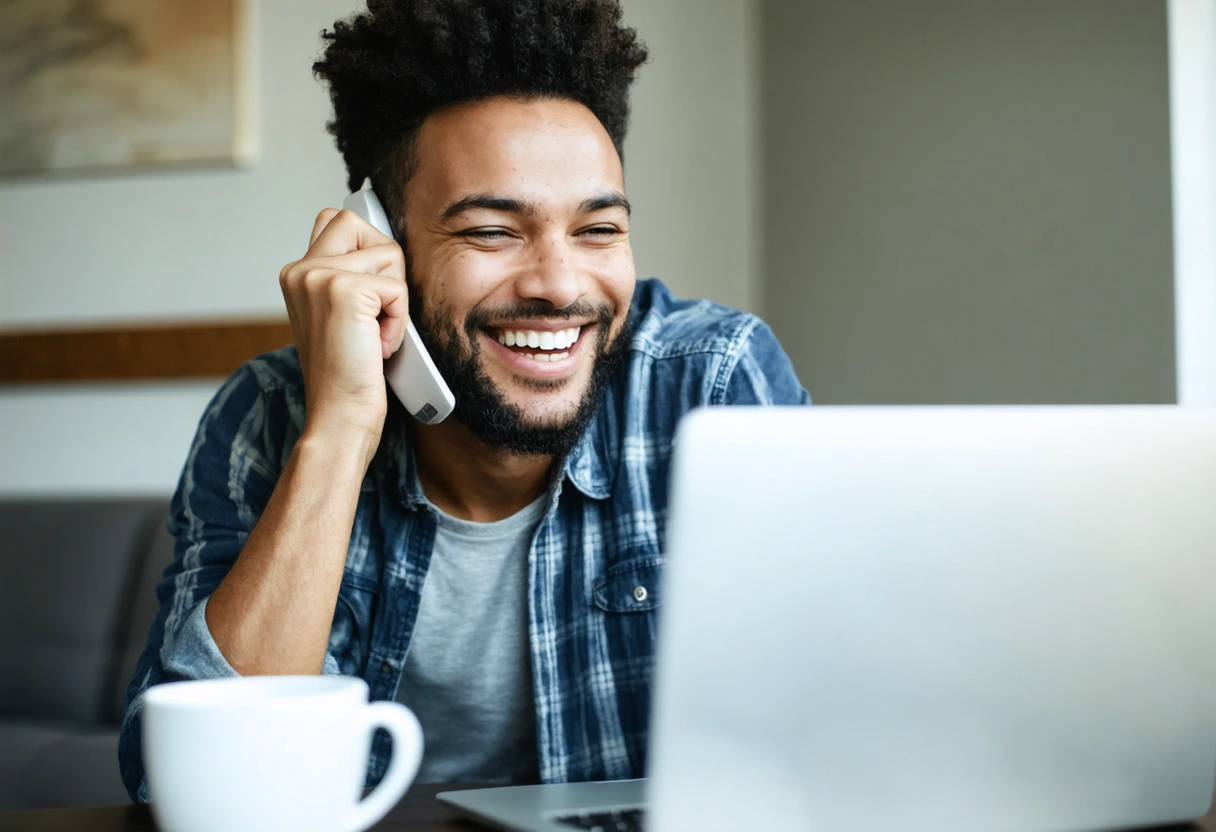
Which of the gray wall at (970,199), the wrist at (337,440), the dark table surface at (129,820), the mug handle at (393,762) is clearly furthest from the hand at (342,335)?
the gray wall at (970,199)

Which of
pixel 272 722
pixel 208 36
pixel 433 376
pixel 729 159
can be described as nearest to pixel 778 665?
pixel 272 722

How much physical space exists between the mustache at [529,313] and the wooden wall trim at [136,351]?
1490 mm

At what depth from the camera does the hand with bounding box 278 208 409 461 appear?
1.13 metres

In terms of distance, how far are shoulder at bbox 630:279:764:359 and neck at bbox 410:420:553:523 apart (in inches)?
8.0

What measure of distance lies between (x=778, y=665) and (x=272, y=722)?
0.84ft

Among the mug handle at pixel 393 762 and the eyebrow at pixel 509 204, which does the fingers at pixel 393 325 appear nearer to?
the eyebrow at pixel 509 204

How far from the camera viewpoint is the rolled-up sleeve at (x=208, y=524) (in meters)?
1.02

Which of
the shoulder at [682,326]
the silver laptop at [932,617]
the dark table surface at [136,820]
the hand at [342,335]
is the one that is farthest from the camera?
the shoulder at [682,326]

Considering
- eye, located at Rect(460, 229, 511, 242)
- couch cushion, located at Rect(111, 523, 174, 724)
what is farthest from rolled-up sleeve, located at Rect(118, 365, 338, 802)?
couch cushion, located at Rect(111, 523, 174, 724)

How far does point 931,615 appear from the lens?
0.56m

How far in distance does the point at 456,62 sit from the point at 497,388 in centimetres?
40

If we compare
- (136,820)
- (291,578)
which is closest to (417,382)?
(291,578)

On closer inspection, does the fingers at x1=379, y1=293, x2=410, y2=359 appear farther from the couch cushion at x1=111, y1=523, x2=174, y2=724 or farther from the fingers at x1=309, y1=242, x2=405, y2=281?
the couch cushion at x1=111, y1=523, x2=174, y2=724

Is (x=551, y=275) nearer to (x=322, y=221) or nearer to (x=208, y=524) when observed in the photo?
(x=322, y=221)
